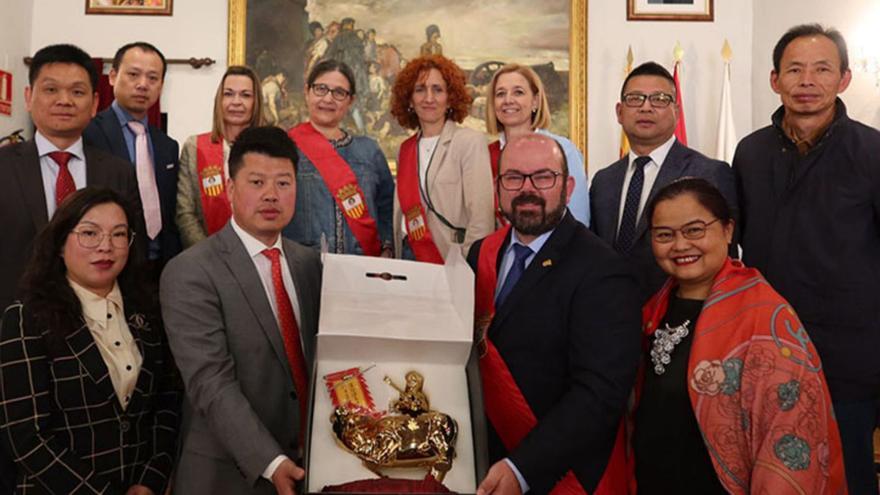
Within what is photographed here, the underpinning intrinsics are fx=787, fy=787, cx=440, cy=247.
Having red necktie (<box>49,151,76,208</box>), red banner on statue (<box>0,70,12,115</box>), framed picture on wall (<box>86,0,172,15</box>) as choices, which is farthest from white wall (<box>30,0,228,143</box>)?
red necktie (<box>49,151,76,208</box>)

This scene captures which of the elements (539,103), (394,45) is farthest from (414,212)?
(394,45)

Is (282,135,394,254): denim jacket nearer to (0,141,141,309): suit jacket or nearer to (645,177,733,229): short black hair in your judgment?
(0,141,141,309): suit jacket

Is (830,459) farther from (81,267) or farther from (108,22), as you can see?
(108,22)

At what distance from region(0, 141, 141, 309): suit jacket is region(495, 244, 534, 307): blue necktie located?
50.8 inches

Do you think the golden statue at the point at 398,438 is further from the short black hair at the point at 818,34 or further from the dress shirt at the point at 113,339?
the short black hair at the point at 818,34

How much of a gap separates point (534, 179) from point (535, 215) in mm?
95

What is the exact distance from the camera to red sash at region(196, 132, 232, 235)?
10.5ft

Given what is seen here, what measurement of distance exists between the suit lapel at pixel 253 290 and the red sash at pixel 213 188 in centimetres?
119

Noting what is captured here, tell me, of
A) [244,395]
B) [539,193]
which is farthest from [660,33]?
[244,395]

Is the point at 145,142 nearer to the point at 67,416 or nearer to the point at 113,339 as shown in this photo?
the point at 113,339

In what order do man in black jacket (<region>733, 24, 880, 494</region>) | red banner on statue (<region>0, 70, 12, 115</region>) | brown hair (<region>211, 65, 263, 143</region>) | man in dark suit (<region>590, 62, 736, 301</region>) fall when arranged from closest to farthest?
man in black jacket (<region>733, 24, 880, 494</region>), man in dark suit (<region>590, 62, 736, 301</region>), brown hair (<region>211, 65, 263, 143</region>), red banner on statue (<region>0, 70, 12, 115</region>)

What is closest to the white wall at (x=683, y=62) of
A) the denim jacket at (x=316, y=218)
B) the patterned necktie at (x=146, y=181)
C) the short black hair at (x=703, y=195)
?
the denim jacket at (x=316, y=218)

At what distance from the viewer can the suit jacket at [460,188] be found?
3.15 metres

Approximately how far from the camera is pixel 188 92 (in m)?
6.00
